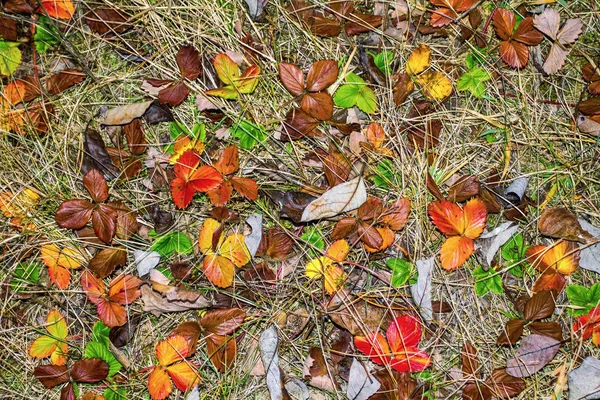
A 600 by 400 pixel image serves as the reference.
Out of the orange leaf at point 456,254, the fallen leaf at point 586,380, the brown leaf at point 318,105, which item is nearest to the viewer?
the fallen leaf at point 586,380

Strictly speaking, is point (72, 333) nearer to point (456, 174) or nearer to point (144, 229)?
point (144, 229)

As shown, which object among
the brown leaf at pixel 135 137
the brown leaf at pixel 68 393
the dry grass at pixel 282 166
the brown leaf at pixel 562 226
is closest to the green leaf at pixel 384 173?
the dry grass at pixel 282 166

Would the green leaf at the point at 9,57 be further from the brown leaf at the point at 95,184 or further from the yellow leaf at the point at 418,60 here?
the yellow leaf at the point at 418,60

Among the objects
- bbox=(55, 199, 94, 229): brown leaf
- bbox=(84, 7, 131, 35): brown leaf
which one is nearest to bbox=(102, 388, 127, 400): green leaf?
bbox=(55, 199, 94, 229): brown leaf

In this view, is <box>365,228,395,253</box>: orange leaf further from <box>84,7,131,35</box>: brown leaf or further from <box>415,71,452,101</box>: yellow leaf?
<box>84,7,131,35</box>: brown leaf

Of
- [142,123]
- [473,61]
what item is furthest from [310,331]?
[473,61]

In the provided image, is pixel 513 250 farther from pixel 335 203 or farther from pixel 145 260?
pixel 145 260
